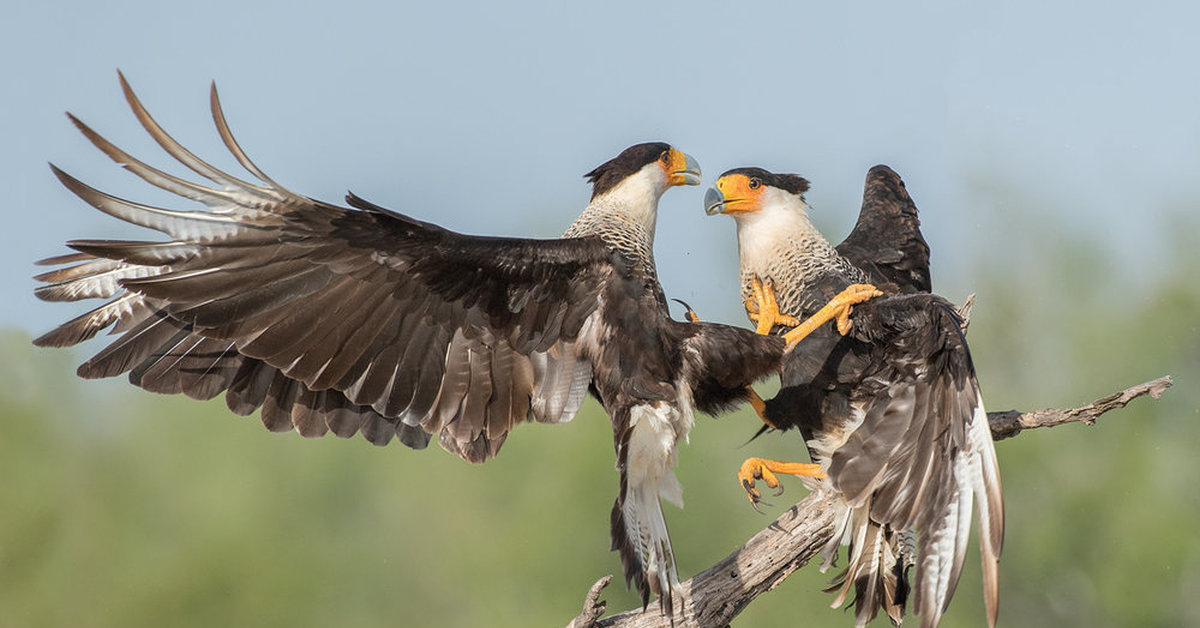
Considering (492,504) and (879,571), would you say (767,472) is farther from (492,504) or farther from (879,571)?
(492,504)

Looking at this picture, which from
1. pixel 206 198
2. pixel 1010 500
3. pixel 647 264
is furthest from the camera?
pixel 1010 500

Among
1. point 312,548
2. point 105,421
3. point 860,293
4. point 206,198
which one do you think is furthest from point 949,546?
point 105,421

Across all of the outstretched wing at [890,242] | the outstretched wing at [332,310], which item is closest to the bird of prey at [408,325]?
the outstretched wing at [332,310]

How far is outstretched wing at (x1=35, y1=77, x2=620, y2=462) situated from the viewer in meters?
4.90

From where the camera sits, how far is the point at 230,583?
1866 cm

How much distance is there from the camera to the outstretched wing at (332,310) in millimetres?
4902

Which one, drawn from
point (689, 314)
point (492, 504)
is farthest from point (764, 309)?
point (492, 504)

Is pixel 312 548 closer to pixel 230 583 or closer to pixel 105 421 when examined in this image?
pixel 230 583

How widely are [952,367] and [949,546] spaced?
703 millimetres

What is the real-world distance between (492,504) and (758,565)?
12.7 m

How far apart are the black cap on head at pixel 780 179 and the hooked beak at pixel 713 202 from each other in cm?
16

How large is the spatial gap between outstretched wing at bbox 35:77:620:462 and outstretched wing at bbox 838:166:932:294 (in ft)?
6.60

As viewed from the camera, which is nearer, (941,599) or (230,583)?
(941,599)

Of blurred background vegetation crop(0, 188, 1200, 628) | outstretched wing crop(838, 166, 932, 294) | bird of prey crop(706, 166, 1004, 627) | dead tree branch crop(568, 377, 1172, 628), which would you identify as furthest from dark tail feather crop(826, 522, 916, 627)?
blurred background vegetation crop(0, 188, 1200, 628)
